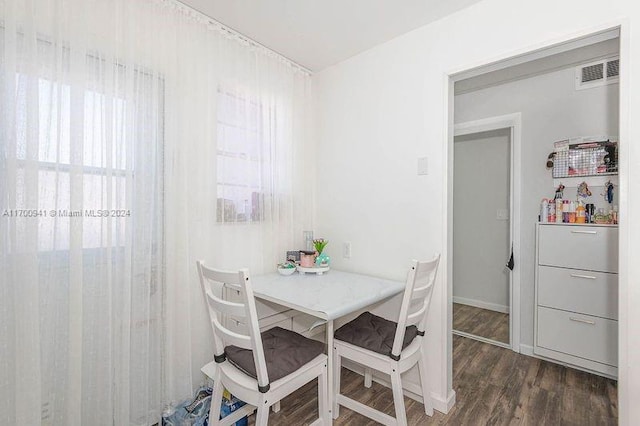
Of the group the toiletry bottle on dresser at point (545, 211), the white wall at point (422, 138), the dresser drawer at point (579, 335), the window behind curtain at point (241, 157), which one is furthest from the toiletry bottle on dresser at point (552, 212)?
the window behind curtain at point (241, 157)

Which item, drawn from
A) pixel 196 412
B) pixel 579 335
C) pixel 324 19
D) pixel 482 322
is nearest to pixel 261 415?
pixel 196 412

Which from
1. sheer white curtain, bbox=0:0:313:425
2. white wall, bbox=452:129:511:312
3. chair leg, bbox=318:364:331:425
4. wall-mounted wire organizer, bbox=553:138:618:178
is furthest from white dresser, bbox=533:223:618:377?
sheer white curtain, bbox=0:0:313:425

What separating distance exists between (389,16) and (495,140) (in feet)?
8.48

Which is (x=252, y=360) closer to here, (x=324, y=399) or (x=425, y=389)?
(x=324, y=399)

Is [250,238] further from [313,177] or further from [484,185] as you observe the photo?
[484,185]

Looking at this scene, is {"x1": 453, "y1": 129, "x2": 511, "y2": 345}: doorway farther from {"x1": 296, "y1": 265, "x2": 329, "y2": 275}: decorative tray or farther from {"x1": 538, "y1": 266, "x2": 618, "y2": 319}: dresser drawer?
{"x1": 296, "y1": 265, "x2": 329, "y2": 275}: decorative tray

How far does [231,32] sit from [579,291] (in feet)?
10.6

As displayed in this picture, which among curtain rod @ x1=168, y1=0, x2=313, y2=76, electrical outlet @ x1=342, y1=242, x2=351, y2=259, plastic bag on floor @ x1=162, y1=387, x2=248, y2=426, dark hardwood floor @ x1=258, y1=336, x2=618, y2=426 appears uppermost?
curtain rod @ x1=168, y1=0, x2=313, y2=76

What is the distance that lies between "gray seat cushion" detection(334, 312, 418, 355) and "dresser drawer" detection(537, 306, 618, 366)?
4.88ft

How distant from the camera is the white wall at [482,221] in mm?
3779

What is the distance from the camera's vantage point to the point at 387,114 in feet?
7.41

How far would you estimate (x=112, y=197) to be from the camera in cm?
157

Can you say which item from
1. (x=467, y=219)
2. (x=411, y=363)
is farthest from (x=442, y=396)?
(x=467, y=219)

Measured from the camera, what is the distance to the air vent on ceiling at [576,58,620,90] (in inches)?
94.7
